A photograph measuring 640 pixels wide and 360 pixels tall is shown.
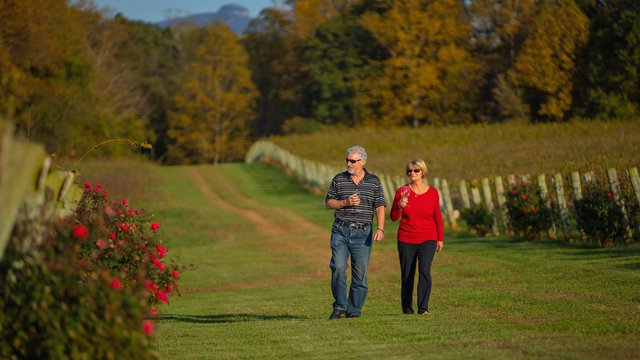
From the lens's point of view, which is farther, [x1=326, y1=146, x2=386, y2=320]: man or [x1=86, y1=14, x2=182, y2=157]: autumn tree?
[x1=86, y1=14, x2=182, y2=157]: autumn tree

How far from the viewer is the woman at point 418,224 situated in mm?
12562

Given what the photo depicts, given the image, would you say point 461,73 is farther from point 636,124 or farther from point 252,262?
point 252,262

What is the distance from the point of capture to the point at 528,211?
81.1 feet

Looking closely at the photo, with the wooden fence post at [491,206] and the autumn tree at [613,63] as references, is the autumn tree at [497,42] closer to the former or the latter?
the autumn tree at [613,63]

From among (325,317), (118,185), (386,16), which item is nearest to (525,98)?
(386,16)

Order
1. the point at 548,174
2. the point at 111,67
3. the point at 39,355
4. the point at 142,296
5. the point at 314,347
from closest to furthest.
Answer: the point at 39,355 < the point at 142,296 < the point at 314,347 < the point at 548,174 < the point at 111,67

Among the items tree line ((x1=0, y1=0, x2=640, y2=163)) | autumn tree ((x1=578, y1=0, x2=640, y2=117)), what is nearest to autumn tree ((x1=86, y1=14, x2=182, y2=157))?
tree line ((x1=0, y1=0, x2=640, y2=163))

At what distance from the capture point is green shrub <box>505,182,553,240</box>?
24.6 metres

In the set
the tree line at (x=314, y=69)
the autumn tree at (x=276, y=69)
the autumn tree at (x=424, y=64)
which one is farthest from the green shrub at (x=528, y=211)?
the autumn tree at (x=276, y=69)

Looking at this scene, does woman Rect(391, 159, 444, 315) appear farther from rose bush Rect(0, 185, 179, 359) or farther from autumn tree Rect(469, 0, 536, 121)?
autumn tree Rect(469, 0, 536, 121)

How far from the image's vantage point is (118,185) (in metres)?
49.4

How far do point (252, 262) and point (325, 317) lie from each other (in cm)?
1311

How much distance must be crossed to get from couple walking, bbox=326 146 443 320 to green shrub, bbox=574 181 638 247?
9.77m

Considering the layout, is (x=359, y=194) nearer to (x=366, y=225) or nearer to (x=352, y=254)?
(x=366, y=225)
